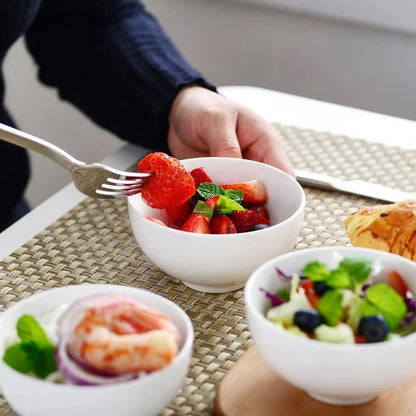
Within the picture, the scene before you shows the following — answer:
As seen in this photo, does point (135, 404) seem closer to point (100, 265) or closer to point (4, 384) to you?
point (4, 384)

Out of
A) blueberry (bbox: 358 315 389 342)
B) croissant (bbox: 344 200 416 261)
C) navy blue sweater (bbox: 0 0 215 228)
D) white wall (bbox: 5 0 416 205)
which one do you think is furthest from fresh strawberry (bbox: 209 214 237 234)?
white wall (bbox: 5 0 416 205)

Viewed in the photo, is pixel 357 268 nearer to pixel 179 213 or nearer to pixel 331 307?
pixel 331 307

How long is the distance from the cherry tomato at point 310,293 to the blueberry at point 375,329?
0.17 ft

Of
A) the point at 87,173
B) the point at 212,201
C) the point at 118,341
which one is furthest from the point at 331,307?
the point at 87,173

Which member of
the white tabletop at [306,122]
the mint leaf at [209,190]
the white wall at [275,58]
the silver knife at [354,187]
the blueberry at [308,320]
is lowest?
the white wall at [275,58]

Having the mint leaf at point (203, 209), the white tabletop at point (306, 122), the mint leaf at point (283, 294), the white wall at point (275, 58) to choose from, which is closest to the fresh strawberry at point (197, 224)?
the mint leaf at point (203, 209)

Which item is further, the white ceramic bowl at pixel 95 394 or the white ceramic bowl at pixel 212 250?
the white ceramic bowl at pixel 212 250

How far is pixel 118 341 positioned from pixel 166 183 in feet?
0.99

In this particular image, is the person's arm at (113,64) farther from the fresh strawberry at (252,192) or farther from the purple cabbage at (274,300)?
the purple cabbage at (274,300)

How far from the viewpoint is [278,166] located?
1122mm

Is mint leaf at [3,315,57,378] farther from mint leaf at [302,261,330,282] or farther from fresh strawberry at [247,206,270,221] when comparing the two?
fresh strawberry at [247,206,270,221]

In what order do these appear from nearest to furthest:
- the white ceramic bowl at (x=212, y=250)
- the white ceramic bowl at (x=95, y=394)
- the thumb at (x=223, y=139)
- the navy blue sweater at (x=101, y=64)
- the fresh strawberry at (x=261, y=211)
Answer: the white ceramic bowl at (x=95, y=394) < the white ceramic bowl at (x=212, y=250) < the fresh strawberry at (x=261, y=211) < the thumb at (x=223, y=139) < the navy blue sweater at (x=101, y=64)

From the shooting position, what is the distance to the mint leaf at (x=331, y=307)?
2.20 feet

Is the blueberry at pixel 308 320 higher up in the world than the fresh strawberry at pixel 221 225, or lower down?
higher up
